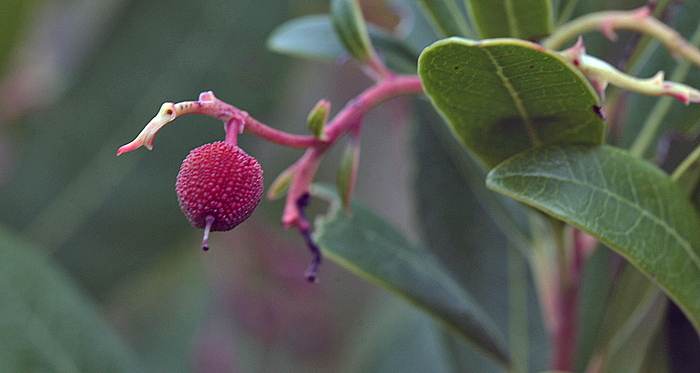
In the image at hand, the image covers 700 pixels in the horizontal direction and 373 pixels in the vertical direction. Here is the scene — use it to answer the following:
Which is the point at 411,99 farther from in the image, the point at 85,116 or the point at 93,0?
the point at 93,0

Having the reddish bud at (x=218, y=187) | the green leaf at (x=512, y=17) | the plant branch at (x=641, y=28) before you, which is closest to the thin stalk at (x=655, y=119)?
the plant branch at (x=641, y=28)

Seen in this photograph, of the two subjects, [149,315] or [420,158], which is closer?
[420,158]

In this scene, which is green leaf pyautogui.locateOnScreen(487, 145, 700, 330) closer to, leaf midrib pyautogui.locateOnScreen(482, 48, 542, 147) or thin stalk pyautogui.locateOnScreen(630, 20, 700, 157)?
leaf midrib pyautogui.locateOnScreen(482, 48, 542, 147)

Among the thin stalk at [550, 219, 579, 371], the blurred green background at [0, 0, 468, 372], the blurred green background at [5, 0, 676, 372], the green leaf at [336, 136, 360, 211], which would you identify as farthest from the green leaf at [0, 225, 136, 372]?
the thin stalk at [550, 219, 579, 371]

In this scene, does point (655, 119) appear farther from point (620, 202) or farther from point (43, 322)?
point (43, 322)

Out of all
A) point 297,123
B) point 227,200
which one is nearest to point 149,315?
point 297,123
